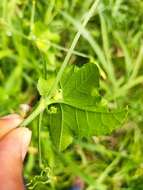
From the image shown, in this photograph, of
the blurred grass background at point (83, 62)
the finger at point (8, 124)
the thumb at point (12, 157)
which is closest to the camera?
the thumb at point (12, 157)

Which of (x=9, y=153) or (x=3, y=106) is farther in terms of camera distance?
(x=3, y=106)

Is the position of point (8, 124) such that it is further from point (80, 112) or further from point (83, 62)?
point (83, 62)

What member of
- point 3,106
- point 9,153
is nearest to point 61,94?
point 9,153

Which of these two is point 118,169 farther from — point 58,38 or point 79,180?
point 58,38

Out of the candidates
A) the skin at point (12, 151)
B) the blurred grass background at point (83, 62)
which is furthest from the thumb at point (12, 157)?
the blurred grass background at point (83, 62)

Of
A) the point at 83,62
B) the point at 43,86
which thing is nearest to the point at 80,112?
the point at 43,86

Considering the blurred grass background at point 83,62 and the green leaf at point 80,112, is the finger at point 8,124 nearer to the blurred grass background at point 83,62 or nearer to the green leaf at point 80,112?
the green leaf at point 80,112
